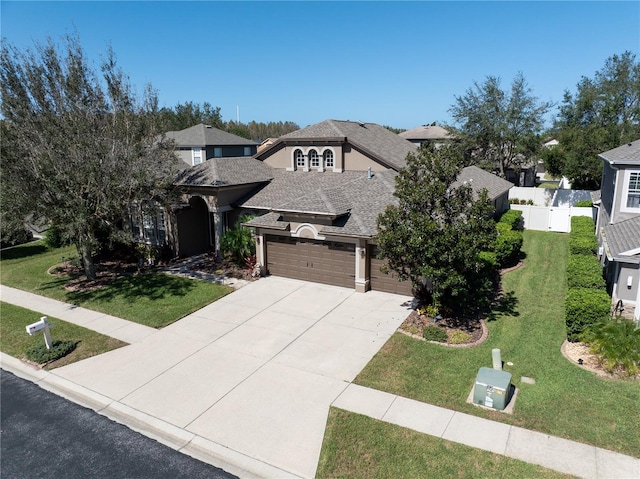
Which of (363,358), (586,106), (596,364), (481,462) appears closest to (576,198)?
(586,106)

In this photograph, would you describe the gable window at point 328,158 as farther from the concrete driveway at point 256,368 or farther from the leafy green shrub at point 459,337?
the leafy green shrub at point 459,337

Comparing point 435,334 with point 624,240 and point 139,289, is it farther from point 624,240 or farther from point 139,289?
point 139,289

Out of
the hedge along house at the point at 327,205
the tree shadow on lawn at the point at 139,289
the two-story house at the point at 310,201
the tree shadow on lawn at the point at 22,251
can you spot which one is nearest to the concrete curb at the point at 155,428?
the tree shadow on lawn at the point at 139,289

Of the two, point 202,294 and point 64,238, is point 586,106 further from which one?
point 64,238

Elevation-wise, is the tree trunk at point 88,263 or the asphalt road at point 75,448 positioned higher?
the tree trunk at point 88,263

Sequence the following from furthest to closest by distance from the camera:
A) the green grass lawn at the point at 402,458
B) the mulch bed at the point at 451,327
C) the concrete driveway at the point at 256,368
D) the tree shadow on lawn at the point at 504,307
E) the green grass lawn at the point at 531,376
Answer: the tree shadow on lawn at the point at 504,307, the mulch bed at the point at 451,327, the concrete driveway at the point at 256,368, the green grass lawn at the point at 531,376, the green grass lawn at the point at 402,458

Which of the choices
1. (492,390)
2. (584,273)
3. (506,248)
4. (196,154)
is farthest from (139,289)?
(196,154)
